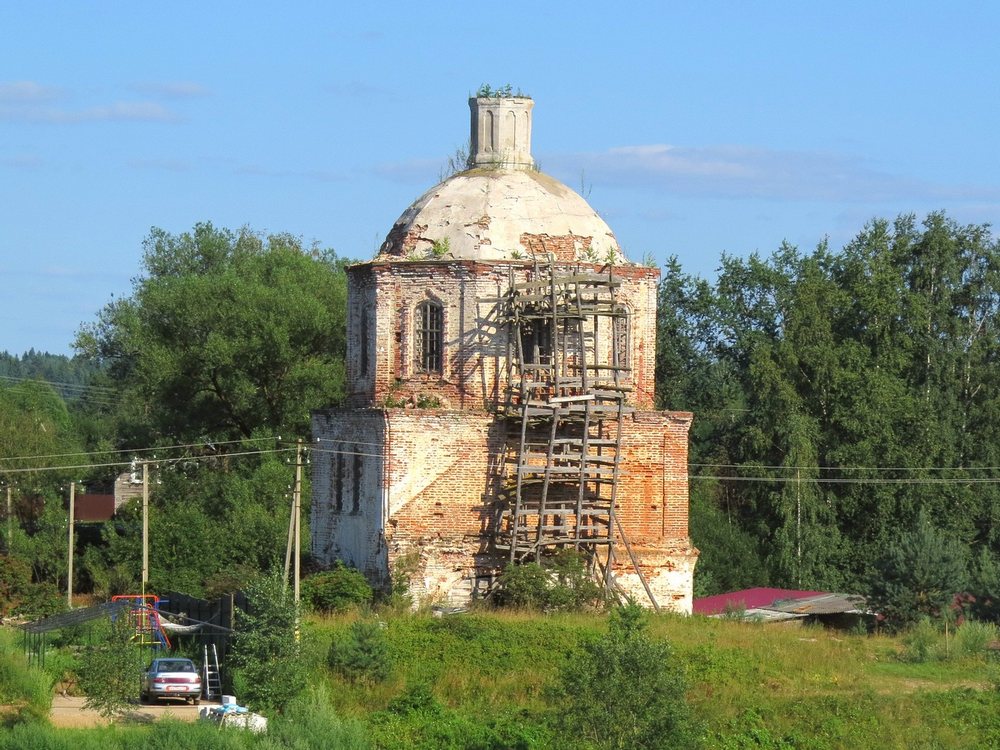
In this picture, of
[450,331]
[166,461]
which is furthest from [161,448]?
[450,331]

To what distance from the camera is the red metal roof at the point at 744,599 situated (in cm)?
3584

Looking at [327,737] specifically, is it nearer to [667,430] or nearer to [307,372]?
[667,430]

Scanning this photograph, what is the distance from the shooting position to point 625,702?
22438 millimetres

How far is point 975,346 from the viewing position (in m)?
46.0

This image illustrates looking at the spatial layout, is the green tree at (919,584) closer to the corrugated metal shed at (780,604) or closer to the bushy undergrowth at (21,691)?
the corrugated metal shed at (780,604)

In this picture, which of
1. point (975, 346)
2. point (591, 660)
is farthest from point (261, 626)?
point (975, 346)

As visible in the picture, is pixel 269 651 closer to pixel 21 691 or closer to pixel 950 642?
pixel 21 691

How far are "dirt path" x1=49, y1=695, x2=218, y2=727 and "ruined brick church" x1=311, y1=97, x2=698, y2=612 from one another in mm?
4950

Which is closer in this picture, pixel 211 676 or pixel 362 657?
pixel 362 657

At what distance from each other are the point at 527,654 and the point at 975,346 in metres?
22.2

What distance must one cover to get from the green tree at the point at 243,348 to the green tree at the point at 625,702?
22.1 meters

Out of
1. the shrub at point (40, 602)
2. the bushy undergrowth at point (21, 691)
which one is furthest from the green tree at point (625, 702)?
the shrub at point (40, 602)

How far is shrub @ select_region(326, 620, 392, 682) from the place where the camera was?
2645 centimetres

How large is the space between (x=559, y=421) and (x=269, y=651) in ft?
23.6
